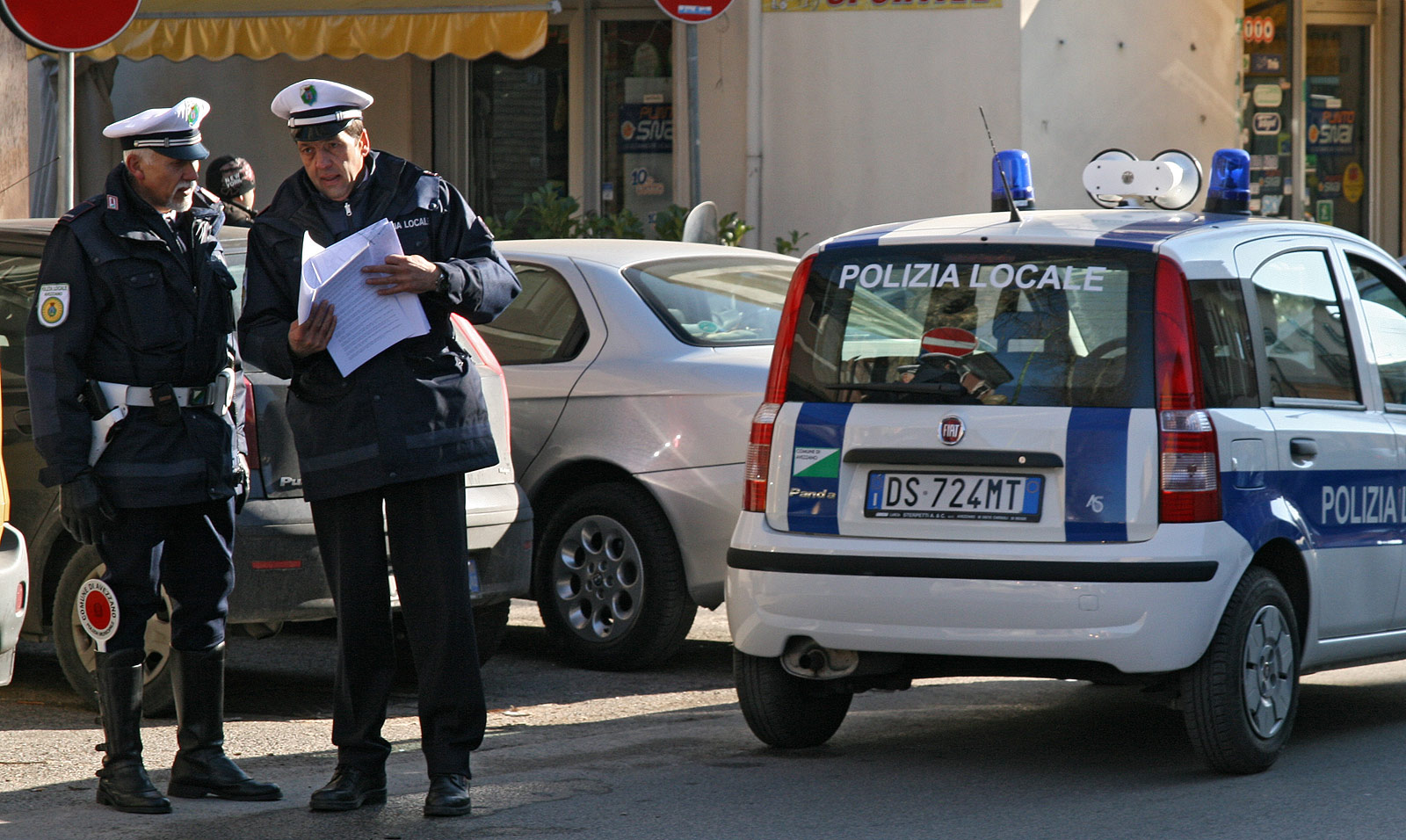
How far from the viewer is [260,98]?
48.5ft

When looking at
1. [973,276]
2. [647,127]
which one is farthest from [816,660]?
[647,127]

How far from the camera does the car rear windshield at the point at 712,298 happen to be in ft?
24.4

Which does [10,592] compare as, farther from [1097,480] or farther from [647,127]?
[647,127]

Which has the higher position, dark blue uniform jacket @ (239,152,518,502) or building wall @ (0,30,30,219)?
building wall @ (0,30,30,219)

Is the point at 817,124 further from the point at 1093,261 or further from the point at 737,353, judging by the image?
the point at 1093,261

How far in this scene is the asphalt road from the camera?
16.1ft

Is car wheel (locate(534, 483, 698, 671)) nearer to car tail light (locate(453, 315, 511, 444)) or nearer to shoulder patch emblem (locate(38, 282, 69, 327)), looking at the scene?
car tail light (locate(453, 315, 511, 444))

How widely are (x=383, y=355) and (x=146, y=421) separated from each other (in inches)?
27.3

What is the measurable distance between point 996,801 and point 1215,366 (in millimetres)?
1367

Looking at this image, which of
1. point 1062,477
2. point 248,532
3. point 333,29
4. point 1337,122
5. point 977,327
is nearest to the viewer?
point 1062,477

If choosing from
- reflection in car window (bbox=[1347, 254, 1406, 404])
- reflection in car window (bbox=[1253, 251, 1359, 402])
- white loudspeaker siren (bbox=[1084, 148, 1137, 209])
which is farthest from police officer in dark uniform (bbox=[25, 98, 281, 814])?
reflection in car window (bbox=[1347, 254, 1406, 404])

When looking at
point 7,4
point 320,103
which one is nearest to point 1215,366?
point 320,103

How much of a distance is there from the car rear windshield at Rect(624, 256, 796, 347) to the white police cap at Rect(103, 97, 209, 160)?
8.67 feet

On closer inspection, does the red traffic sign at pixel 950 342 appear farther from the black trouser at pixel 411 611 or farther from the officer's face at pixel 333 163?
the officer's face at pixel 333 163
